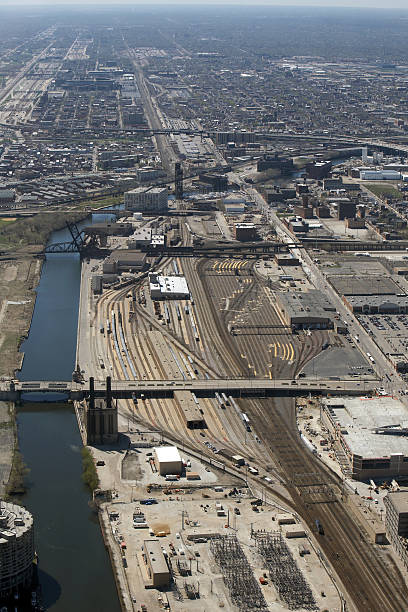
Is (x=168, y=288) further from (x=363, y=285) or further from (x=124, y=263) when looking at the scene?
(x=363, y=285)

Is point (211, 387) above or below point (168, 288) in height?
above

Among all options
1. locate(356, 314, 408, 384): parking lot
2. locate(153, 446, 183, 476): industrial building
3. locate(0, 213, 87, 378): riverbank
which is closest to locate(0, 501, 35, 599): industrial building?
locate(153, 446, 183, 476): industrial building

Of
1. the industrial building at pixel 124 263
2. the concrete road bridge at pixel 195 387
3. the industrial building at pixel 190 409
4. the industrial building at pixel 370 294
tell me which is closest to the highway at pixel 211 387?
the concrete road bridge at pixel 195 387

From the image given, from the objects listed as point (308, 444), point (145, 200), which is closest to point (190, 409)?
point (308, 444)

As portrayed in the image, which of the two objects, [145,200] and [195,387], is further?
[145,200]

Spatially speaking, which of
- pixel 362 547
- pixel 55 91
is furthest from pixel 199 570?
pixel 55 91

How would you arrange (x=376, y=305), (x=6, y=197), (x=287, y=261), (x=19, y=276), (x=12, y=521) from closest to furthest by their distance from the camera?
(x=12, y=521) → (x=376, y=305) → (x=19, y=276) → (x=287, y=261) → (x=6, y=197)
